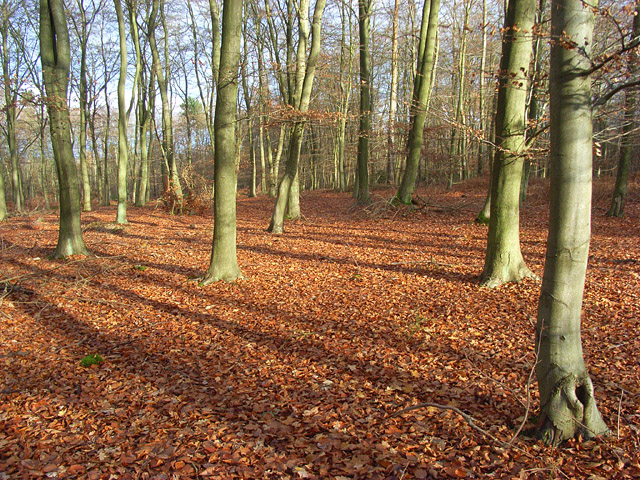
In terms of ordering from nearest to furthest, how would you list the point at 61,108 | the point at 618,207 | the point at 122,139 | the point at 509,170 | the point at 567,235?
the point at 567,235, the point at 509,170, the point at 61,108, the point at 618,207, the point at 122,139

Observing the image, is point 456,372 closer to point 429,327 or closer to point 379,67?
point 429,327

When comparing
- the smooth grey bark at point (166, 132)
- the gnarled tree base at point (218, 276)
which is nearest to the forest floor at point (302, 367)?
the gnarled tree base at point (218, 276)

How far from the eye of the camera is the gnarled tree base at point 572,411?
9.46 feet

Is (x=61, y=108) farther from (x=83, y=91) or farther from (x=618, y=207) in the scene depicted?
(x=83, y=91)

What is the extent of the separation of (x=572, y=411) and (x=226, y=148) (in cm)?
660

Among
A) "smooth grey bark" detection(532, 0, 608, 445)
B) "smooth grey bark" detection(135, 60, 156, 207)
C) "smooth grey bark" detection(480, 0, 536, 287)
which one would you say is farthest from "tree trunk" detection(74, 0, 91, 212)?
"smooth grey bark" detection(532, 0, 608, 445)

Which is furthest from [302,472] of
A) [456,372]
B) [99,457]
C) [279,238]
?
[279,238]

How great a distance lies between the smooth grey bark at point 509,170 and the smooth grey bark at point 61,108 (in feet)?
Answer: 30.1

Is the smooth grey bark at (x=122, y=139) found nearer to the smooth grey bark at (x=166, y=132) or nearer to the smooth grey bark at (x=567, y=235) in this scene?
the smooth grey bark at (x=166, y=132)

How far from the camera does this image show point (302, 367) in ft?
15.3

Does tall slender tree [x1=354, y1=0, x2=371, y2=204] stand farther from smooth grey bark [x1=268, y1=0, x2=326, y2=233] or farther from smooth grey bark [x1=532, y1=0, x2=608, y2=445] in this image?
smooth grey bark [x1=532, y1=0, x2=608, y2=445]

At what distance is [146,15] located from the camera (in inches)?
780

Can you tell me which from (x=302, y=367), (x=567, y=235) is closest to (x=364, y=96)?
(x=302, y=367)

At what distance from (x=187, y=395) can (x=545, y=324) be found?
3.60m
